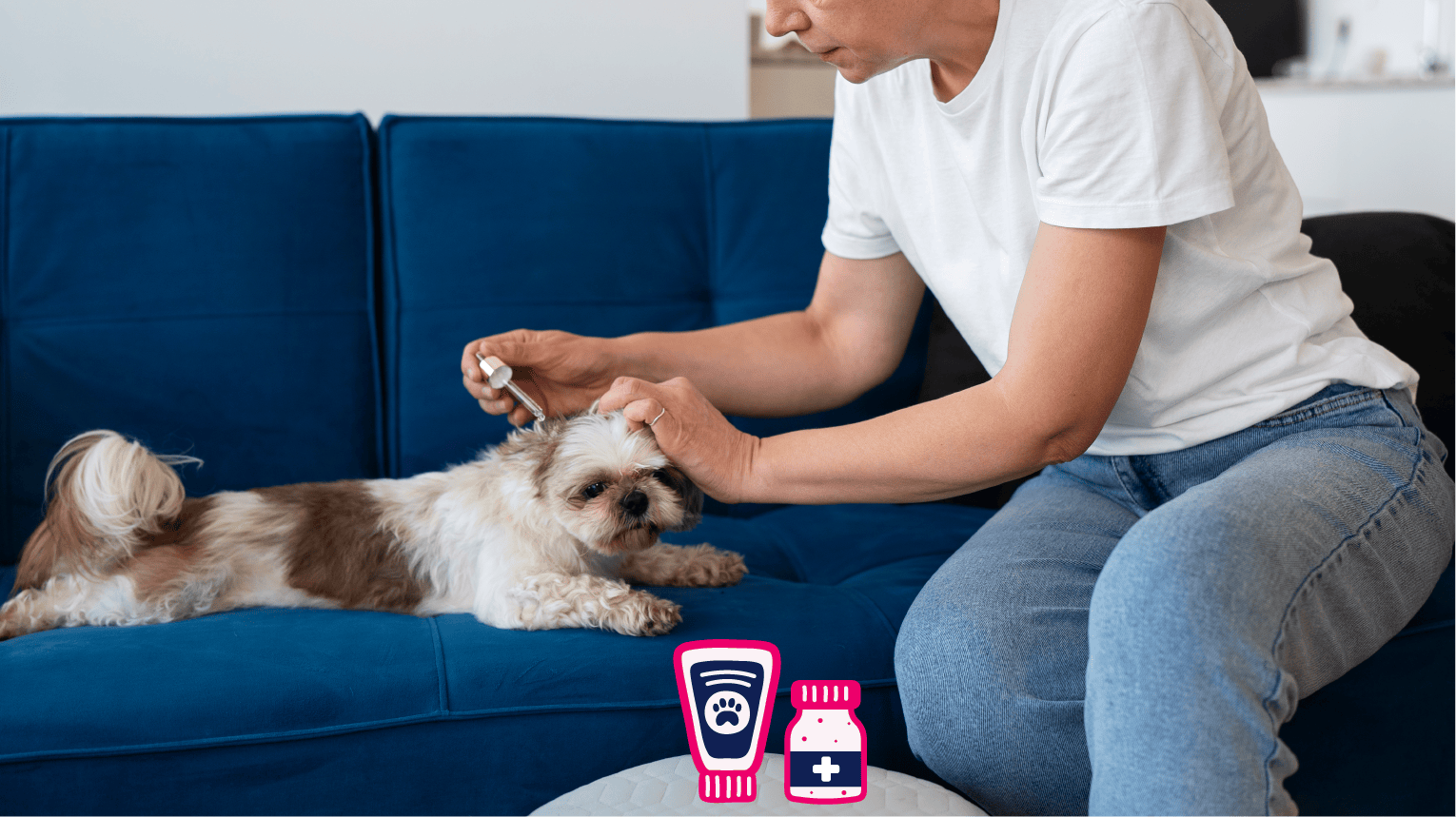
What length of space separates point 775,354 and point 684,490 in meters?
0.33

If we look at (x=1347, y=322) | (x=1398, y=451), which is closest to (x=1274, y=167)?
→ (x=1347, y=322)

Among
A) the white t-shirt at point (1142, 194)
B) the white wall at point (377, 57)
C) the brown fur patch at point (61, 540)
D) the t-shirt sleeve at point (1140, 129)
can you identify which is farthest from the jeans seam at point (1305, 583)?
the white wall at point (377, 57)

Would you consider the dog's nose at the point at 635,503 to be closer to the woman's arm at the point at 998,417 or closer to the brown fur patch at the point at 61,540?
the woman's arm at the point at 998,417

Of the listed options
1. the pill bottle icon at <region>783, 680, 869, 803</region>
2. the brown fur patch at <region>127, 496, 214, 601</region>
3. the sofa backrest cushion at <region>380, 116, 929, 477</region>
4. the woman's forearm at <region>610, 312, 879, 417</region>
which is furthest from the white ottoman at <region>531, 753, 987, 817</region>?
the sofa backrest cushion at <region>380, 116, 929, 477</region>

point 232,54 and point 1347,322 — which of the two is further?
point 232,54

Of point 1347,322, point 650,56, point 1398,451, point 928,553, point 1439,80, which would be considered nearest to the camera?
point 1398,451

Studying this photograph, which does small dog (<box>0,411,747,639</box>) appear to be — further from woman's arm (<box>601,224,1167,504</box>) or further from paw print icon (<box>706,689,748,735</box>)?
paw print icon (<box>706,689,748,735</box>)

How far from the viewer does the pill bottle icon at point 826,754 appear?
1024mm

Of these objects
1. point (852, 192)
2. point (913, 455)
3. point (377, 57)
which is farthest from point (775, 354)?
point (377, 57)

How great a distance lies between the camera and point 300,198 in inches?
75.8

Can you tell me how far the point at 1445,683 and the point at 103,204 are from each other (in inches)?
90.9

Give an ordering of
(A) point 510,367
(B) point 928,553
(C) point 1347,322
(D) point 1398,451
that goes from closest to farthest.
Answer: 1. (D) point 1398,451
2. (C) point 1347,322
3. (A) point 510,367
4. (B) point 928,553

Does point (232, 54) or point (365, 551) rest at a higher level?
point (232, 54)

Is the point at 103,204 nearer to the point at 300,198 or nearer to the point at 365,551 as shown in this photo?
the point at 300,198
